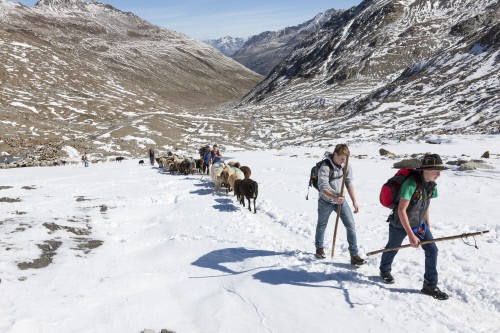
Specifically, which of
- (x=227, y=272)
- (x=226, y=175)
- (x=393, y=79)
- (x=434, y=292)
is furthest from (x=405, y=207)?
(x=393, y=79)

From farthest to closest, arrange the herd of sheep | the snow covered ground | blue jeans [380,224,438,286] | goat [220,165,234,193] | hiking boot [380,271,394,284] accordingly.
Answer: goat [220,165,234,193], the herd of sheep, hiking boot [380,271,394,284], blue jeans [380,224,438,286], the snow covered ground

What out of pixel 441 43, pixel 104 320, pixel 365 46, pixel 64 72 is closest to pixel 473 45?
pixel 441 43

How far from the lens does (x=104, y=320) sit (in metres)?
5.75

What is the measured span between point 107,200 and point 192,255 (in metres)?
8.59

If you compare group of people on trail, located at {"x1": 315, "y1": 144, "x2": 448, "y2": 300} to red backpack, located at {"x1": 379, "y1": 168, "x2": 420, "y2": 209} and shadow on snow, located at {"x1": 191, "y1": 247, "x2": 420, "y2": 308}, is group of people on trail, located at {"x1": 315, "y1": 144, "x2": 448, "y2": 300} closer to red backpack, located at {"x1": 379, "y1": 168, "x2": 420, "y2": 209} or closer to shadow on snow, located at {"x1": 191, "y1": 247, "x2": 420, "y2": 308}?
red backpack, located at {"x1": 379, "y1": 168, "x2": 420, "y2": 209}

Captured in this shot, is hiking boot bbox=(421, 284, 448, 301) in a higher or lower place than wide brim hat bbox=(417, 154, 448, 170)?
lower

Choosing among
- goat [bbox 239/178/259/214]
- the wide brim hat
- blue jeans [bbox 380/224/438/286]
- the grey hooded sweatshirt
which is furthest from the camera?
goat [bbox 239/178/259/214]

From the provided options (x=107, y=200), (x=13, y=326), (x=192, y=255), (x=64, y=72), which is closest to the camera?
(x=13, y=326)

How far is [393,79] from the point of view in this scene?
119562 mm

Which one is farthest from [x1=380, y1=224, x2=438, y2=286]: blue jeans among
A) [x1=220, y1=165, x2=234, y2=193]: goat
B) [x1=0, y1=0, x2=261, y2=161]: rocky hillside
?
[x1=0, y1=0, x2=261, y2=161]: rocky hillside

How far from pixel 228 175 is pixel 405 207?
12.1 m

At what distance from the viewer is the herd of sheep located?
45.3ft

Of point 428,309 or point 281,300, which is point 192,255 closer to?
point 281,300

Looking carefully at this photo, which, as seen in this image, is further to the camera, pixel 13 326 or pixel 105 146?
pixel 105 146
